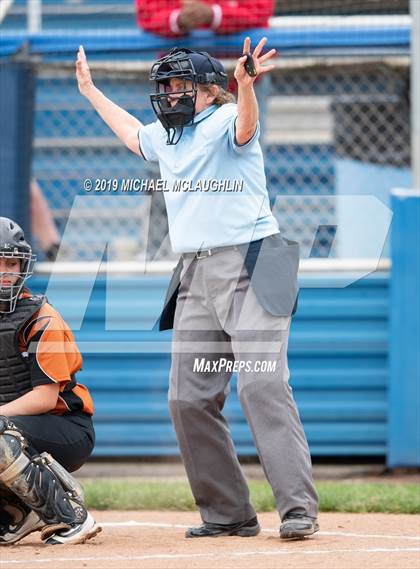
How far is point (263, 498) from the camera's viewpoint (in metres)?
6.28

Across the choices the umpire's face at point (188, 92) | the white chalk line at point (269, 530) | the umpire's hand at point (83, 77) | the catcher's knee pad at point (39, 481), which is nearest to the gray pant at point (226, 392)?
the white chalk line at point (269, 530)

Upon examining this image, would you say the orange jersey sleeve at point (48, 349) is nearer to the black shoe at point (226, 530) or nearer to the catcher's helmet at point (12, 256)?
the catcher's helmet at point (12, 256)

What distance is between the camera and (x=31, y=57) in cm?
797

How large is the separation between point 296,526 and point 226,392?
2.07 feet

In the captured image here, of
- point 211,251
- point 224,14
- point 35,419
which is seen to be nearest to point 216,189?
point 211,251

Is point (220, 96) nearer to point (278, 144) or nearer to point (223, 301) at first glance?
point (223, 301)

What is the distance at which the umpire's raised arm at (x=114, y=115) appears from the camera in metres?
5.26

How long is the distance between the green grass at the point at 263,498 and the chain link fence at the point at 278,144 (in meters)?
2.02

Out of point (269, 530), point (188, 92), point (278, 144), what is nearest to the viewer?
point (188, 92)

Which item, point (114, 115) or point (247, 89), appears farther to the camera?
point (114, 115)

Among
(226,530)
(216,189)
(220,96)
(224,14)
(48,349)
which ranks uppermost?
(224,14)

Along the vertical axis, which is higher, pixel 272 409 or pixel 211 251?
pixel 211 251

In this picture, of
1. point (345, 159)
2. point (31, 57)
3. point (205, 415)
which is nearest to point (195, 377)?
point (205, 415)

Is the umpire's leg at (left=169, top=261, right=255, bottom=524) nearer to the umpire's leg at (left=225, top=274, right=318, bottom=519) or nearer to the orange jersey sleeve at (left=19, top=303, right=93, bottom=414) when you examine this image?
the umpire's leg at (left=225, top=274, right=318, bottom=519)
